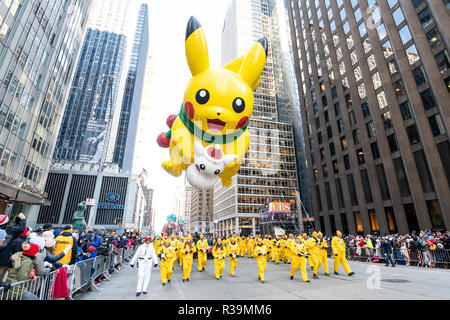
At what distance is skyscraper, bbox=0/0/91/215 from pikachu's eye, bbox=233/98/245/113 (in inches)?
804

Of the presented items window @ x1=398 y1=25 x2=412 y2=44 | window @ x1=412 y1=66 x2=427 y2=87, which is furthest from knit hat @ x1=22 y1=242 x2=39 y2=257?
window @ x1=398 y1=25 x2=412 y2=44

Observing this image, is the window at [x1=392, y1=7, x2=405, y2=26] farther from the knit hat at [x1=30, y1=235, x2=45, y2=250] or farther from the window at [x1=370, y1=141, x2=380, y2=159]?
the knit hat at [x1=30, y1=235, x2=45, y2=250]

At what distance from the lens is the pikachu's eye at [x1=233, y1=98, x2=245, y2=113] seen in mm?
4895

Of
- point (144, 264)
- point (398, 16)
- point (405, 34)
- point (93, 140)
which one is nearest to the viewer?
point (144, 264)

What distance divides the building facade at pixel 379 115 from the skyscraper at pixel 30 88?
3563 cm

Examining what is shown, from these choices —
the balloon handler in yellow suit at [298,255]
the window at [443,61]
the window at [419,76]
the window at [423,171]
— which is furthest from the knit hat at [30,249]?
the window at [419,76]

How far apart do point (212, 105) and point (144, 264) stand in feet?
19.9

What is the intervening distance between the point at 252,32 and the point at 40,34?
69.4 m

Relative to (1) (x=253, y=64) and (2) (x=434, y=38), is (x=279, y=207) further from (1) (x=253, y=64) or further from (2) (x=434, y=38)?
(1) (x=253, y=64)

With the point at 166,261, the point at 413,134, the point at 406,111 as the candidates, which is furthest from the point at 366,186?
the point at 166,261

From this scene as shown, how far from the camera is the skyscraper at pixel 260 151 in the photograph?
6234 cm

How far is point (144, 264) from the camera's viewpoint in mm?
7898
